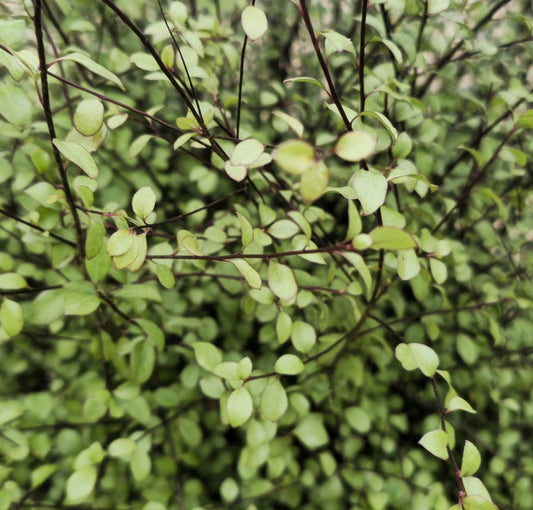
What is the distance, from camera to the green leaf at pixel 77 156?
0.49 metres

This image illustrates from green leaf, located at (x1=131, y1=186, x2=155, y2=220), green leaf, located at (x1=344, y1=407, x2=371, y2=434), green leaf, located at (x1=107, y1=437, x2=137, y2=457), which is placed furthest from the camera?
green leaf, located at (x1=344, y1=407, x2=371, y2=434)

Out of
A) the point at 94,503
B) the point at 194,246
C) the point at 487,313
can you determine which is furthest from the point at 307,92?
the point at 94,503

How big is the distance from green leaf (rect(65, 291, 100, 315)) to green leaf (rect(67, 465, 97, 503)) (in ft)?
1.00

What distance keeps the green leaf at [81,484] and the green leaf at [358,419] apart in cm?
48

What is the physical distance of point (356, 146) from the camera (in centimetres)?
35

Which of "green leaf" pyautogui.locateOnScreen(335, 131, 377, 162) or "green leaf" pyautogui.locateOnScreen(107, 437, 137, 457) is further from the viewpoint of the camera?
"green leaf" pyautogui.locateOnScreen(107, 437, 137, 457)

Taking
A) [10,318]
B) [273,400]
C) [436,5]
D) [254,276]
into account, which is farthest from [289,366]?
[436,5]

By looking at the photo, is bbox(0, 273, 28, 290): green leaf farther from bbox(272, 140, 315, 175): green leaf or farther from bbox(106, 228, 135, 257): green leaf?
bbox(272, 140, 315, 175): green leaf

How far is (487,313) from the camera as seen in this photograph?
854 millimetres

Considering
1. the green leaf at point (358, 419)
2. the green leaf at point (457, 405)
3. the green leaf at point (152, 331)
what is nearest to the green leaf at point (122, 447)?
the green leaf at point (152, 331)

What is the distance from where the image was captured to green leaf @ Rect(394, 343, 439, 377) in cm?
57

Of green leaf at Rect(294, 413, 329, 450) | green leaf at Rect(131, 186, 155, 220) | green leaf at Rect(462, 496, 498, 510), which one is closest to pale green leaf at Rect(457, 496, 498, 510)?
green leaf at Rect(462, 496, 498, 510)

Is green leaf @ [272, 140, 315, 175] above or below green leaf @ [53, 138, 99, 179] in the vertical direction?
above

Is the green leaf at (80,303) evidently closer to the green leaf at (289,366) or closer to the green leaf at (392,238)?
the green leaf at (289,366)
